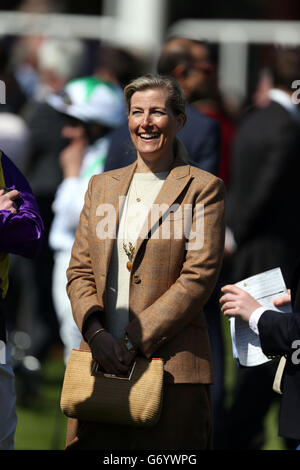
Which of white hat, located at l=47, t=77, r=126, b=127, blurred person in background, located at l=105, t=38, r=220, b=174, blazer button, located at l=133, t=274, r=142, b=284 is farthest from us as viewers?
white hat, located at l=47, t=77, r=126, b=127

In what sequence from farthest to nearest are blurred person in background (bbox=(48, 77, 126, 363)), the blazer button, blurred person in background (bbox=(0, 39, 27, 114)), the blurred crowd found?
blurred person in background (bbox=(0, 39, 27, 114)) < blurred person in background (bbox=(48, 77, 126, 363)) < the blurred crowd < the blazer button

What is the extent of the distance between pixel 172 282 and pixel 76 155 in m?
2.66

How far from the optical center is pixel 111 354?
3.97 m

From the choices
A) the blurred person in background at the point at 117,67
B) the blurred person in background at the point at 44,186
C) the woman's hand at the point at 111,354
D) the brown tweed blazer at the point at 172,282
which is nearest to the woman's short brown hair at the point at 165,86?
the brown tweed blazer at the point at 172,282

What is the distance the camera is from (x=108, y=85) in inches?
269

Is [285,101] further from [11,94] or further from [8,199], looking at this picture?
[11,94]

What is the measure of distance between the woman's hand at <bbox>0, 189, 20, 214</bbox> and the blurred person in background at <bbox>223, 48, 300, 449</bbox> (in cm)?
231

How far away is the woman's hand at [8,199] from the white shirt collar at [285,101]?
2566 mm

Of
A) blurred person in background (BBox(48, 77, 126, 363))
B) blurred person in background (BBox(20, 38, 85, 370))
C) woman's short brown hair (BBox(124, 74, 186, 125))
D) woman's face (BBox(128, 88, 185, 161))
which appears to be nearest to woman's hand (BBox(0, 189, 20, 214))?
woman's face (BBox(128, 88, 185, 161))

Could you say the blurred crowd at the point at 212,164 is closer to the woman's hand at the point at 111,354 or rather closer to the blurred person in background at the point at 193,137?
the blurred person in background at the point at 193,137

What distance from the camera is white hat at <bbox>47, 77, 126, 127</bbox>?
21.7ft

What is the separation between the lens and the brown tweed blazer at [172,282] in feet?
13.1

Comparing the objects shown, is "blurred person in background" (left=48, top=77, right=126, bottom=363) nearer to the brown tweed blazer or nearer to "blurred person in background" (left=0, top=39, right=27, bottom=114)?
"blurred person in background" (left=0, top=39, right=27, bottom=114)
